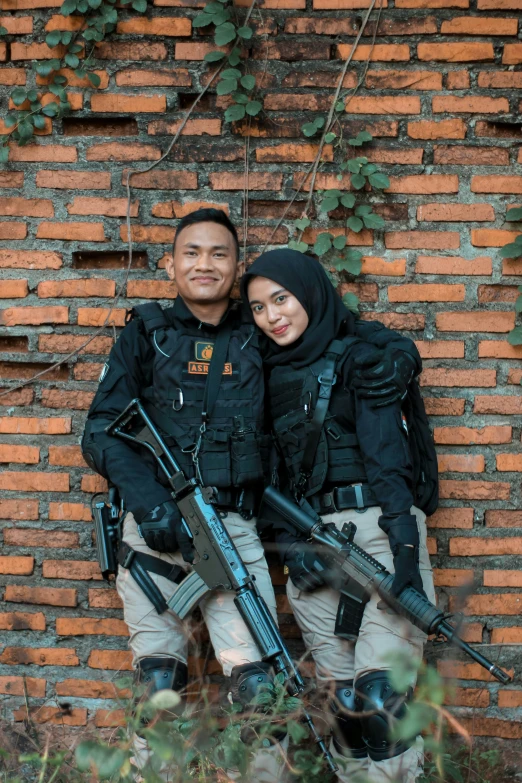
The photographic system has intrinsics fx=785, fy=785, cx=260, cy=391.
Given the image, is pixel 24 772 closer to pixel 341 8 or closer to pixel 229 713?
pixel 229 713

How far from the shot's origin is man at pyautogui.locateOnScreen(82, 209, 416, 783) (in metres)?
2.71

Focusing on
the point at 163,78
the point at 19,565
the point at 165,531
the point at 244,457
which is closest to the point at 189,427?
the point at 244,457

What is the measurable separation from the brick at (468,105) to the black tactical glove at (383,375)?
1090mm

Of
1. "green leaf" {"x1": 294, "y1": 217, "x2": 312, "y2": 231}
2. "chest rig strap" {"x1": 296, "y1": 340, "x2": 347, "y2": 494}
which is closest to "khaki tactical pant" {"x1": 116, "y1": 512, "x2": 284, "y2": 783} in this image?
"chest rig strap" {"x1": 296, "y1": 340, "x2": 347, "y2": 494}

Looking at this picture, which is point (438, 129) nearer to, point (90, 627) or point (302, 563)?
point (302, 563)

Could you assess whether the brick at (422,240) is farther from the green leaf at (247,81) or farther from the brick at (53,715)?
the brick at (53,715)

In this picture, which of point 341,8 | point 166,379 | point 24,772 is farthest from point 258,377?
point 24,772

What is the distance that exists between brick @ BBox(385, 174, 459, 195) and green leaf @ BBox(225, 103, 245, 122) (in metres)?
0.66

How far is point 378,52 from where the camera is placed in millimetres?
3156

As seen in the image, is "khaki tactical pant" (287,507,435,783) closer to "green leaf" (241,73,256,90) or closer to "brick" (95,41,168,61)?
"green leaf" (241,73,256,90)

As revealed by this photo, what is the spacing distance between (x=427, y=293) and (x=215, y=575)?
142cm

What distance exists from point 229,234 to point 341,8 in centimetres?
104

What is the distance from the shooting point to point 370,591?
103 inches

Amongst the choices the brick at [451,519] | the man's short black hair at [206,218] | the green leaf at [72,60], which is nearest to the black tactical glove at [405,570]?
the brick at [451,519]
